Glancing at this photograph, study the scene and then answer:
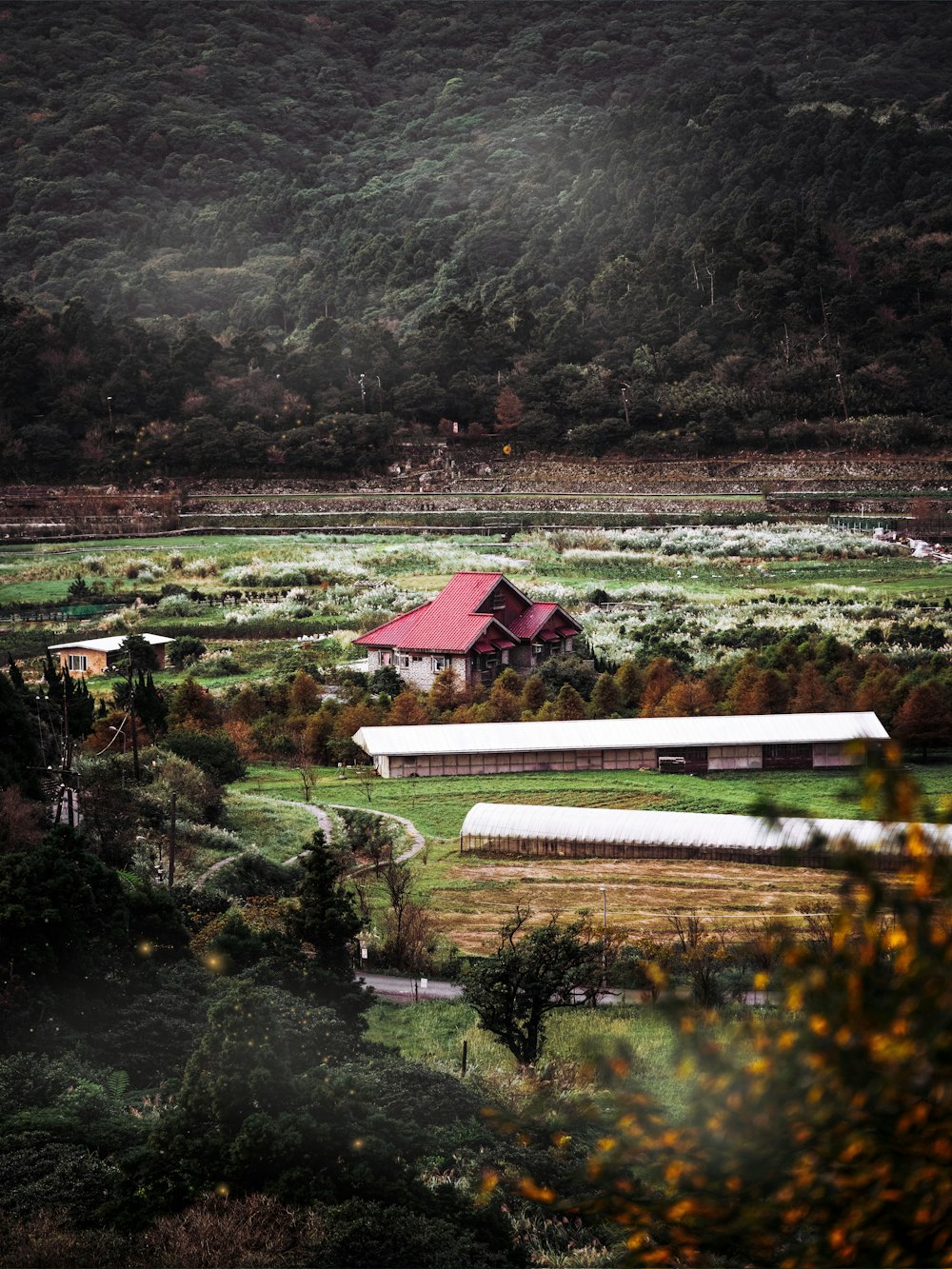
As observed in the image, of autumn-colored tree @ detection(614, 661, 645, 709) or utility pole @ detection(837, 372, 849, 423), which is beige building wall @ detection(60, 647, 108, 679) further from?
utility pole @ detection(837, 372, 849, 423)

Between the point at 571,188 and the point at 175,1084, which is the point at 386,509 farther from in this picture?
the point at 571,188

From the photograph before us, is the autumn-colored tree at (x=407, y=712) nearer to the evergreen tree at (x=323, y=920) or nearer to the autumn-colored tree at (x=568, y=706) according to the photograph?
the autumn-colored tree at (x=568, y=706)

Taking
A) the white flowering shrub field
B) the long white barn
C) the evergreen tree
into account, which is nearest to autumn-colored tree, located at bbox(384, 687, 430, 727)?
the long white barn

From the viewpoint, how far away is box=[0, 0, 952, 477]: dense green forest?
64438mm

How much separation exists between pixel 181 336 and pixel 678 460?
26.6m

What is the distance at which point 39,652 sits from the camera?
1222 inches

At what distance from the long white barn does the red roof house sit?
4634 millimetres

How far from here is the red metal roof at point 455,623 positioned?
90.2 ft

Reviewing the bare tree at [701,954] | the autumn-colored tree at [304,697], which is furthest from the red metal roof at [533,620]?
the bare tree at [701,954]

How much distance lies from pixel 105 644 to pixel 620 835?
51.2 feet


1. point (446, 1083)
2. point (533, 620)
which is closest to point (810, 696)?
point (533, 620)

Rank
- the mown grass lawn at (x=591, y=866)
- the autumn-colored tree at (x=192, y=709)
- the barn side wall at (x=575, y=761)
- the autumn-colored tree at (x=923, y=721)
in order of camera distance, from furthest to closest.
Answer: the autumn-colored tree at (x=192, y=709), the autumn-colored tree at (x=923, y=721), the barn side wall at (x=575, y=761), the mown grass lawn at (x=591, y=866)

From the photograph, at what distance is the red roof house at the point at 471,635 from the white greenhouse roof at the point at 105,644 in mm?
5016

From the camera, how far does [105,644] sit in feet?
99.3
